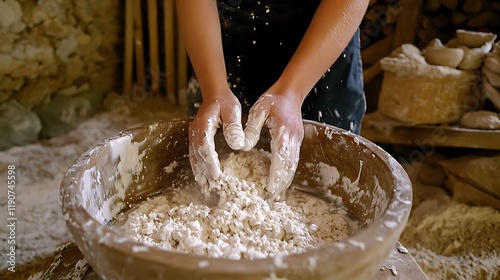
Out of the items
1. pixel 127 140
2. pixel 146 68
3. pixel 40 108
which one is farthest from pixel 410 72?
pixel 40 108

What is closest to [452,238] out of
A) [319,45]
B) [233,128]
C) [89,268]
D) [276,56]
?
[276,56]

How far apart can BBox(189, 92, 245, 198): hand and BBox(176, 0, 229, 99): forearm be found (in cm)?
7

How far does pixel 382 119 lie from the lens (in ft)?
7.74

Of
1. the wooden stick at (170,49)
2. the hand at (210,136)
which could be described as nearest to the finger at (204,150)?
the hand at (210,136)

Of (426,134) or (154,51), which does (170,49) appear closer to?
(154,51)

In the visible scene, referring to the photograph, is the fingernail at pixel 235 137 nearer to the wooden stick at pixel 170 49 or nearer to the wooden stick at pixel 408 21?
the wooden stick at pixel 408 21

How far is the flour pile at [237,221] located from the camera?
81cm

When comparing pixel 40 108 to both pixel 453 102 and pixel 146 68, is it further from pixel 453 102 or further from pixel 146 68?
pixel 453 102

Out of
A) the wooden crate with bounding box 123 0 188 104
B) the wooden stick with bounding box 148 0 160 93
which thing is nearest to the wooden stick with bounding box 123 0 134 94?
the wooden crate with bounding box 123 0 188 104

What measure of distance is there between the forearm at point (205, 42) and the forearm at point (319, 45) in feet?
0.48

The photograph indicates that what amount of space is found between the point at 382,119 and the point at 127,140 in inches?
65.3

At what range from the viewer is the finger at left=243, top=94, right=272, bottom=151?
38.4 inches

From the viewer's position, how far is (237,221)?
871 millimetres

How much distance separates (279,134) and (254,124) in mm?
65
